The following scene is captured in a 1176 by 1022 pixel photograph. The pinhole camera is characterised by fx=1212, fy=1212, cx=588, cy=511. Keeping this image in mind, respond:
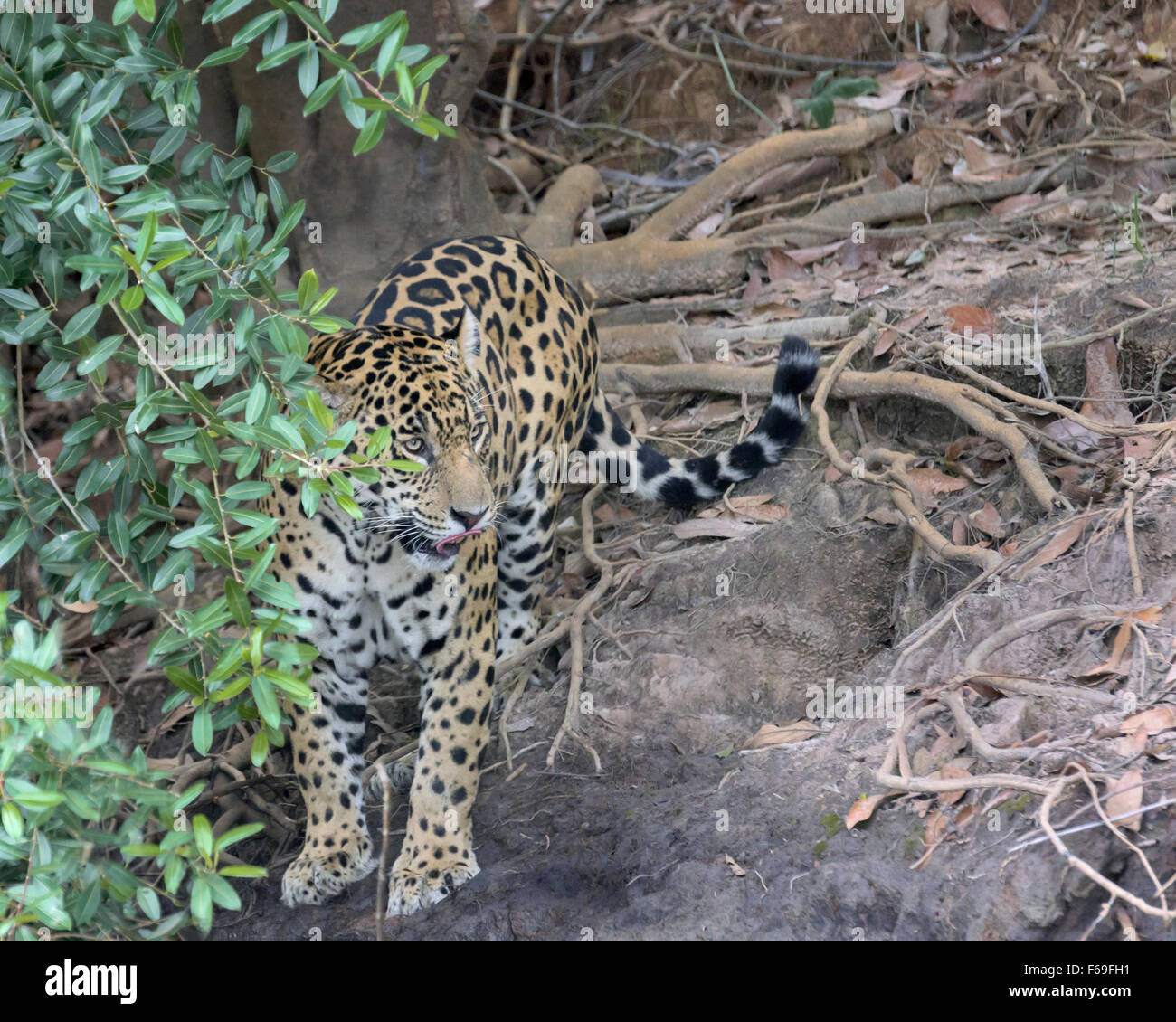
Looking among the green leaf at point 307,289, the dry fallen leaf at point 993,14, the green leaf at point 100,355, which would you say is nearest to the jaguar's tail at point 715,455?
the green leaf at point 307,289

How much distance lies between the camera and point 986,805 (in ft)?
12.0

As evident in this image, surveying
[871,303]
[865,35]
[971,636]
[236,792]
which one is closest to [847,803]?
[971,636]

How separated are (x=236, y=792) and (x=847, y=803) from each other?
2531mm

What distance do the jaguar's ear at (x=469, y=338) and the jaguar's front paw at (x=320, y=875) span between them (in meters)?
1.91

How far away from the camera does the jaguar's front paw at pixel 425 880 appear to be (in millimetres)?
4262

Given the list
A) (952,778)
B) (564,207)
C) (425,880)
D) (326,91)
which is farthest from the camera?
(564,207)

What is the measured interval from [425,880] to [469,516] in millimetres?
1322

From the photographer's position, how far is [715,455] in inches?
238

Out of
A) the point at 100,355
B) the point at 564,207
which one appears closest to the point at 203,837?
the point at 100,355

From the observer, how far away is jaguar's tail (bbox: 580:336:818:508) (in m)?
5.61

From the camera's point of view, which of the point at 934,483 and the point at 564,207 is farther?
the point at 564,207

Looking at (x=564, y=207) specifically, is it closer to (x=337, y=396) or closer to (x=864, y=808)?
(x=337, y=396)

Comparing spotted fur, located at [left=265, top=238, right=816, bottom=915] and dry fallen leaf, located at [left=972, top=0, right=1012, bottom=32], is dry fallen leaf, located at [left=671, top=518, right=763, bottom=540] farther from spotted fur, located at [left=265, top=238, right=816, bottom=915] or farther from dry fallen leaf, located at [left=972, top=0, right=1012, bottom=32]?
dry fallen leaf, located at [left=972, top=0, right=1012, bottom=32]

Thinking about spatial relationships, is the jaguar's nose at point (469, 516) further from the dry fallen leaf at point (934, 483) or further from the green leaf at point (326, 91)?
the dry fallen leaf at point (934, 483)
